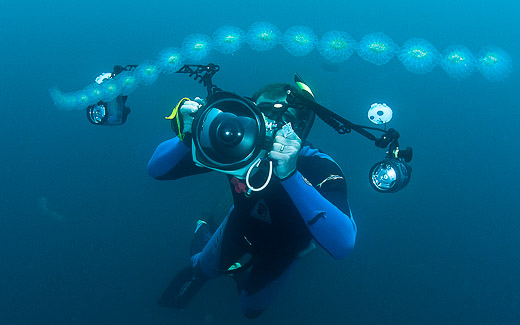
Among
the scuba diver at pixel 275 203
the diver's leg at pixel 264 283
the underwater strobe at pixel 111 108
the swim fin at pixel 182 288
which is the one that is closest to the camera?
the scuba diver at pixel 275 203

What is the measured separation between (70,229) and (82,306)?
1814mm

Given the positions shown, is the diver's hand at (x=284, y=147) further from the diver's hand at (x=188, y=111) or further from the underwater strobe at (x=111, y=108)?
the underwater strobe at (x=111, y=108)

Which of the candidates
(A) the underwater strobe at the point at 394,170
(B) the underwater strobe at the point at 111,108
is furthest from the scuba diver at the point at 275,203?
(B) the underwater strobe at the point at 111,108

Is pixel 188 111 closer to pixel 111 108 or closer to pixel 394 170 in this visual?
pixel 111 108

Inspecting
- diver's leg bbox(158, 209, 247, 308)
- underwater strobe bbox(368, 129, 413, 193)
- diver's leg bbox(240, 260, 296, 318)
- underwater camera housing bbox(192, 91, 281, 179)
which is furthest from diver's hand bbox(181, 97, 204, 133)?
diver's leg bbox(240, 260, 296, 318)

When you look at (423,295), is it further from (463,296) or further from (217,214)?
(217,214)

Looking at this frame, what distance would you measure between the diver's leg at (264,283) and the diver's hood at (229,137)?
2084 mm

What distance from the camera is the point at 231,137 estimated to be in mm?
1587

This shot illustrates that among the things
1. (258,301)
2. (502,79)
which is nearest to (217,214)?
(258,301)

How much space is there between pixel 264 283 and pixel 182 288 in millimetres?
2144

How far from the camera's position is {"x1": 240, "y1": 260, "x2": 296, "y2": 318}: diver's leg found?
3.35 metres

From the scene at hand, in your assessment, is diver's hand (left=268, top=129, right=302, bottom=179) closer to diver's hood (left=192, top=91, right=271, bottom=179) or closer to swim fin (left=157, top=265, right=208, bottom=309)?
diver's hood (left=192, top=91, right=271, bottom=179)

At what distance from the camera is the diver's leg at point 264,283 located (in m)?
3.35

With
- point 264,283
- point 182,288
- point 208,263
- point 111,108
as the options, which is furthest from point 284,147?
point 182,288
